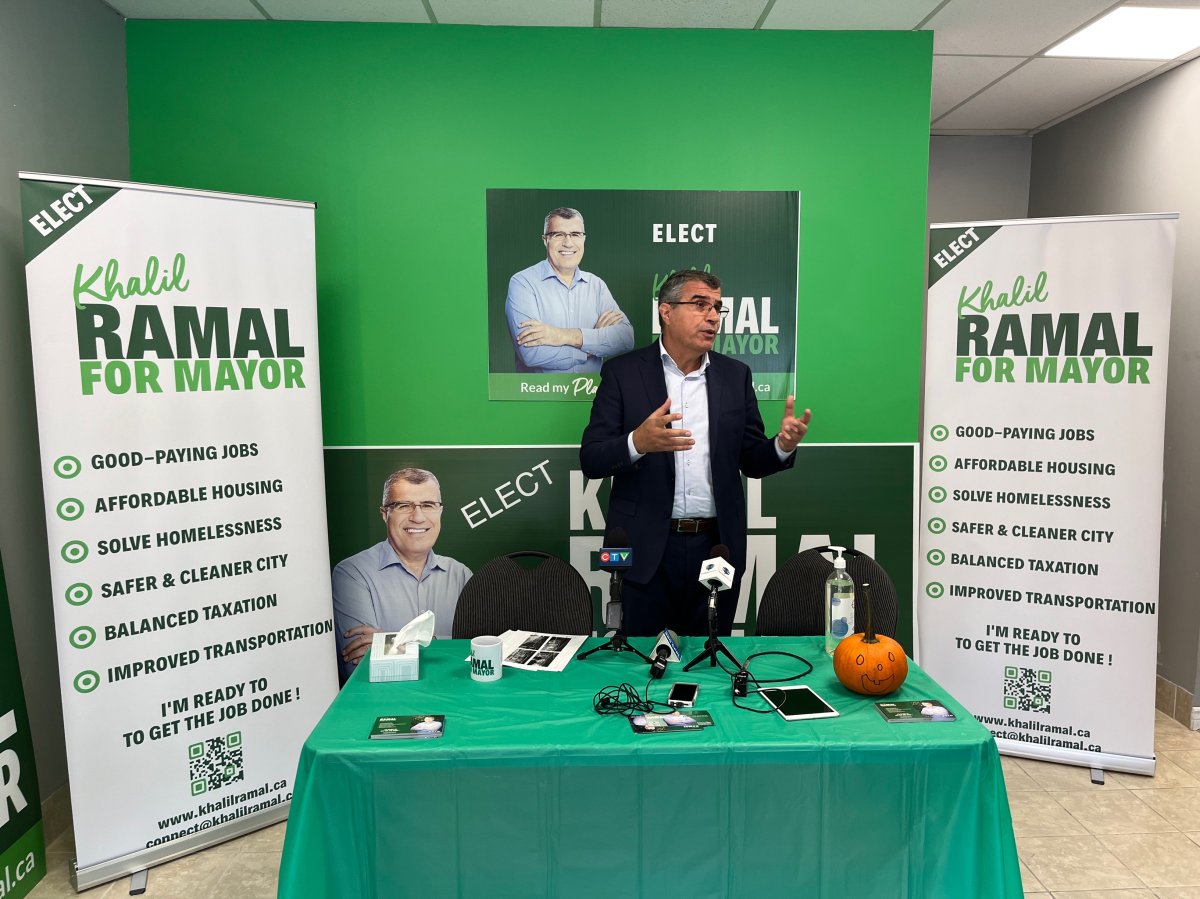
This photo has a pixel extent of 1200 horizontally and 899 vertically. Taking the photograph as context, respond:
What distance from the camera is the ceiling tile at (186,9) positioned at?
321 centimetres

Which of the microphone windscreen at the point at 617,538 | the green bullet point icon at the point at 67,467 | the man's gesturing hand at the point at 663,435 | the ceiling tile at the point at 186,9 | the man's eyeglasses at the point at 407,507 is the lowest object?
the man's eyeglasses at the point at 407,507

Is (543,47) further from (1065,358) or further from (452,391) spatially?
(1065,358)

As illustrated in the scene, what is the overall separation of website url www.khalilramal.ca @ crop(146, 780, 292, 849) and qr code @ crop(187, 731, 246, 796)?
0.21 feet

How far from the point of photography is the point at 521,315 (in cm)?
358

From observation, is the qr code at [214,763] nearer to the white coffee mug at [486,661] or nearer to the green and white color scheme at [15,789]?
the green and white color scheme at [15,789]

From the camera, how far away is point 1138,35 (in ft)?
11.4

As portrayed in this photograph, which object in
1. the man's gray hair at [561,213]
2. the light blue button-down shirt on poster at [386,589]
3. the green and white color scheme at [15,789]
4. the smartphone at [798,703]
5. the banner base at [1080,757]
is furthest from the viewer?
the light blue button-down shirt on poster at [386,589]

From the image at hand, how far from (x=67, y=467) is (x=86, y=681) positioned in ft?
2.34

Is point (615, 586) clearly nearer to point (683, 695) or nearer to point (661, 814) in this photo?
point (683, 695)

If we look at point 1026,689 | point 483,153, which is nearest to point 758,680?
point 1026,689

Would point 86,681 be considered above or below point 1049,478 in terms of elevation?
below

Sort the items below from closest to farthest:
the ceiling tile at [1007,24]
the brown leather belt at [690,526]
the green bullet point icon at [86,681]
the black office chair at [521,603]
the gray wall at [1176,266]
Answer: the green bullet point icon at [86,681], the black office chair at [521,603], the brown leather belt at [690,526], the ceiling tile at [1007,24], the gray wall at [1176,266]

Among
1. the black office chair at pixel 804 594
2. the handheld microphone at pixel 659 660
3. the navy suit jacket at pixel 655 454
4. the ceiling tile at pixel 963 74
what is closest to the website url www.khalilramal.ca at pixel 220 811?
the navy suit jacket at pixel 655 454

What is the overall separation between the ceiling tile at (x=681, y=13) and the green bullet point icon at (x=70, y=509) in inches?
107
